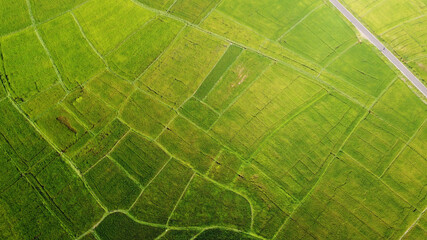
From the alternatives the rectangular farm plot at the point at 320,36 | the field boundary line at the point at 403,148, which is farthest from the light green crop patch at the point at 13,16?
the field boundary line at the point at 403,148

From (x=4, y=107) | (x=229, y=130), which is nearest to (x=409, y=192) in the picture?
(x=229, y=130)

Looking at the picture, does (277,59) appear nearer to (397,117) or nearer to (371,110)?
(371,110)

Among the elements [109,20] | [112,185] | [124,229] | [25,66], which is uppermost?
[109,20]

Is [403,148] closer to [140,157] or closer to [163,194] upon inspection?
[163,194]

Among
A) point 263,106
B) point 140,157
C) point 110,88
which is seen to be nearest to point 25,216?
Result: point 140,157

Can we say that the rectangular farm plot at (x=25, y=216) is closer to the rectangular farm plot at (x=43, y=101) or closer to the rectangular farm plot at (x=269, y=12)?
the rectangular farm plot at (x=43, y=101)

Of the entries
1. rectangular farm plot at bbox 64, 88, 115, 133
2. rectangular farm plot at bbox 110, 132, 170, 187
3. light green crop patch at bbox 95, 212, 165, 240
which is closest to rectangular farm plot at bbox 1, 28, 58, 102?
rectangular farm plot at bbox 64, 88, 115, 133
